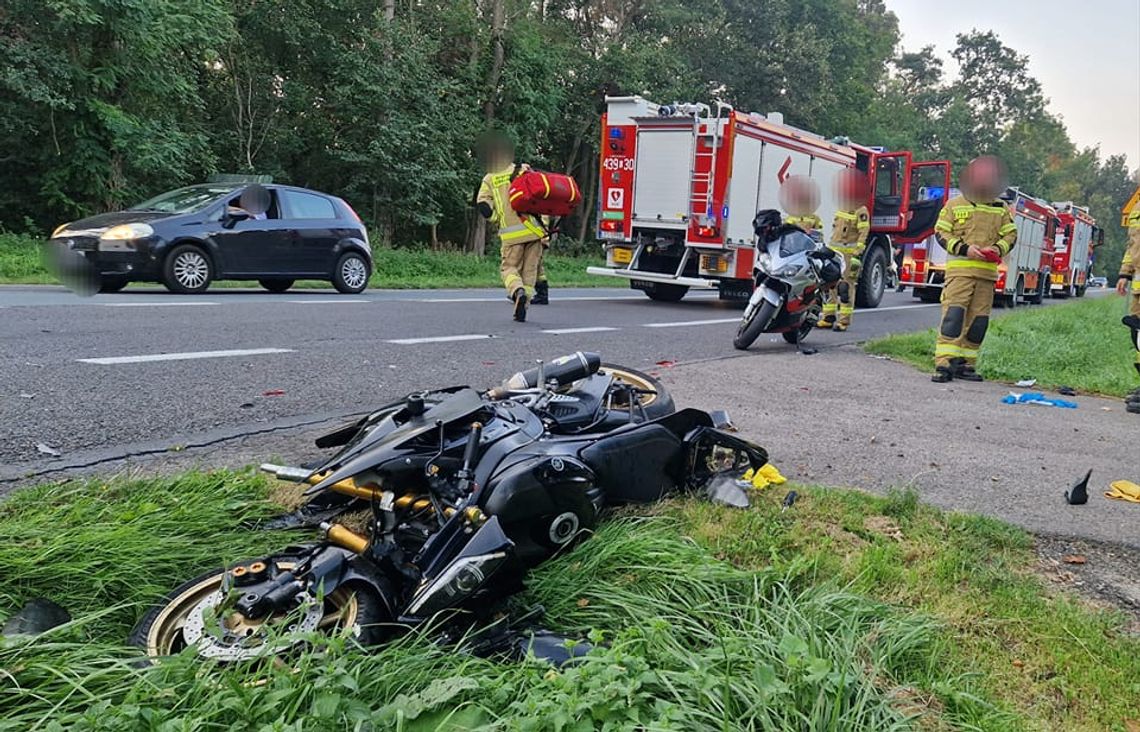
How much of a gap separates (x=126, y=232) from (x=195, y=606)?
877cm

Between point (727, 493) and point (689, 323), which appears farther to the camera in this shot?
point (689, 323)

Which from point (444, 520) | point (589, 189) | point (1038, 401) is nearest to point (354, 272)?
point (1038, 401)

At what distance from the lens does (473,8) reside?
872 inches

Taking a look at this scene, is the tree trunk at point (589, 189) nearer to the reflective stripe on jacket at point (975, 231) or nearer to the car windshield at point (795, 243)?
the car windshield at point (795, 243)

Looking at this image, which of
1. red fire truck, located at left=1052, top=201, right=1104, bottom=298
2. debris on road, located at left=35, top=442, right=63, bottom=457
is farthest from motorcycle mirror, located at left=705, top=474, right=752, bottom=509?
red fire truck, located at left=1052, top=201, right=1104, bottom=298

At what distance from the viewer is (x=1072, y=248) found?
26.4m

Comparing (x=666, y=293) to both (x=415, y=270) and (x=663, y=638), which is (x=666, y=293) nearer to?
(x=415, y=270)

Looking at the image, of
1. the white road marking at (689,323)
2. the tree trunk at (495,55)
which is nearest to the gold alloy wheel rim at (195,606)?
the white road marking at (689,323)

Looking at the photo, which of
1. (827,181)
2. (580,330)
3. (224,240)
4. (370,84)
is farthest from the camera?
(370,84)

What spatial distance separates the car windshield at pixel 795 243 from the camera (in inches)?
309

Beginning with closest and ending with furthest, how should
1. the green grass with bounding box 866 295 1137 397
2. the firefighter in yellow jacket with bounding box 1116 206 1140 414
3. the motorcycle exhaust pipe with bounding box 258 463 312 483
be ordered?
the motorcycle exhaust pipe with bounding box 258 463 312 483, the firefighter in yellow jacket with bounding box 1116 206 1140 414, the green grass with bounding box 866 295 1137 397

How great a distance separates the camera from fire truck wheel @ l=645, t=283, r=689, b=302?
1352 cm

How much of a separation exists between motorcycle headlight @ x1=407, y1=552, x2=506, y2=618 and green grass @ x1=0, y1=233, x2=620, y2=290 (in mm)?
9730

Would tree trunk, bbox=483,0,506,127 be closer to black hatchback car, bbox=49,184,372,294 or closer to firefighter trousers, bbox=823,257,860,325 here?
black hatchback car, bbox=49,184,372,294
